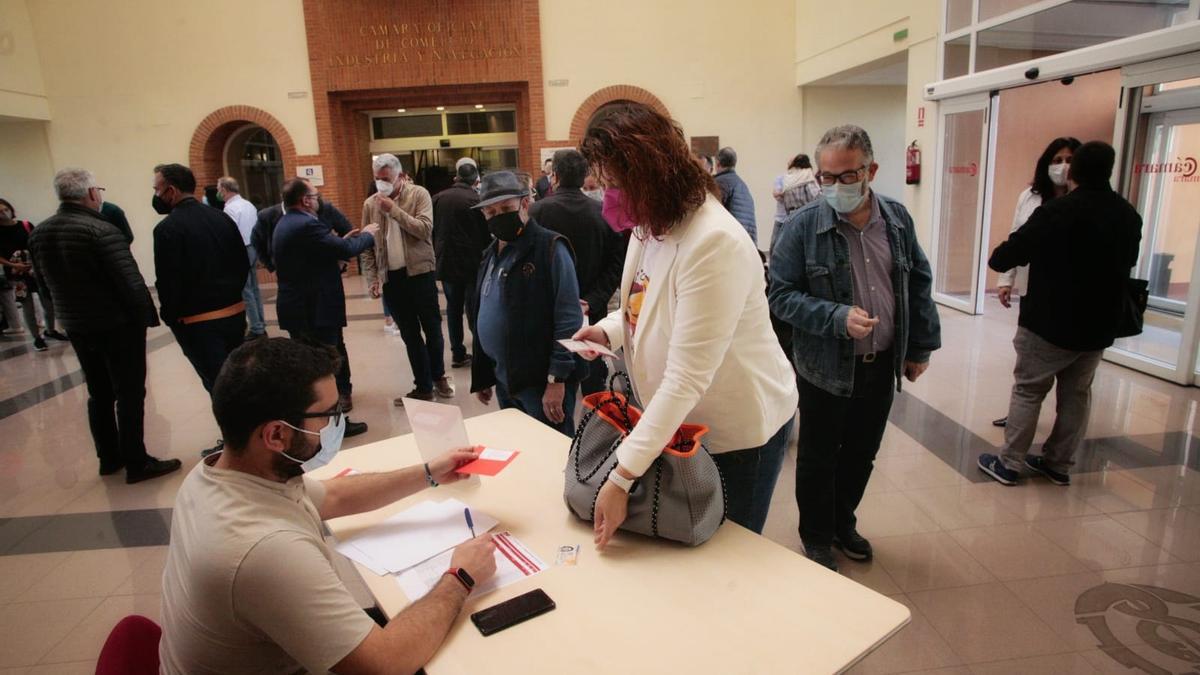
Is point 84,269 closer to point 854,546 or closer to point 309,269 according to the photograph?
point 309,269

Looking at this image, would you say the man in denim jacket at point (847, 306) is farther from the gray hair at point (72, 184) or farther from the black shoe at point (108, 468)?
the black shoe at point (108, 468)

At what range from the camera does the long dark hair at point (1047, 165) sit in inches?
181

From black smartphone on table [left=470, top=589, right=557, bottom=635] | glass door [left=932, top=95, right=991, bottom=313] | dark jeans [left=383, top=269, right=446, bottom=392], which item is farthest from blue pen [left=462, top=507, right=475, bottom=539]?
glass door [left=932, top=95, right=991, bottom=313]

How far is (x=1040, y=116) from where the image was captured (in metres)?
7.46

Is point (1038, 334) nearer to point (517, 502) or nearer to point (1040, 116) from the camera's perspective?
point (517, 502)

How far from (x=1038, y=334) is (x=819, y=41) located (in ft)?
25.9

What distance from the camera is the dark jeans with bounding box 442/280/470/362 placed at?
5266 millimetres

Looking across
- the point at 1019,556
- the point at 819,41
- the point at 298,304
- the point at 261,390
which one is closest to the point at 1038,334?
the point at 1019,556

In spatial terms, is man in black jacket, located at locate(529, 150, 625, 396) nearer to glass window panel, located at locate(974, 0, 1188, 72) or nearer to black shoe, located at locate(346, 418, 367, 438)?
black shoe, located at locate(346, 418, 367, 438)

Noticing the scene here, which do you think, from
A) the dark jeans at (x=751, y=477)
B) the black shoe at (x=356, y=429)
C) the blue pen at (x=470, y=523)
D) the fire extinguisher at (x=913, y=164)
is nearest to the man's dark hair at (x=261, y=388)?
the blue pen at (x=470, y=523)

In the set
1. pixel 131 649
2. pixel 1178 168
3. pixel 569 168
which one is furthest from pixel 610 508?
pixel 1178 168

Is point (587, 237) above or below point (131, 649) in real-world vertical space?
above

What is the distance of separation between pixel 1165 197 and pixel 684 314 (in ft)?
19.5

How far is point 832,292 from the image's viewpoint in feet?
7.54
